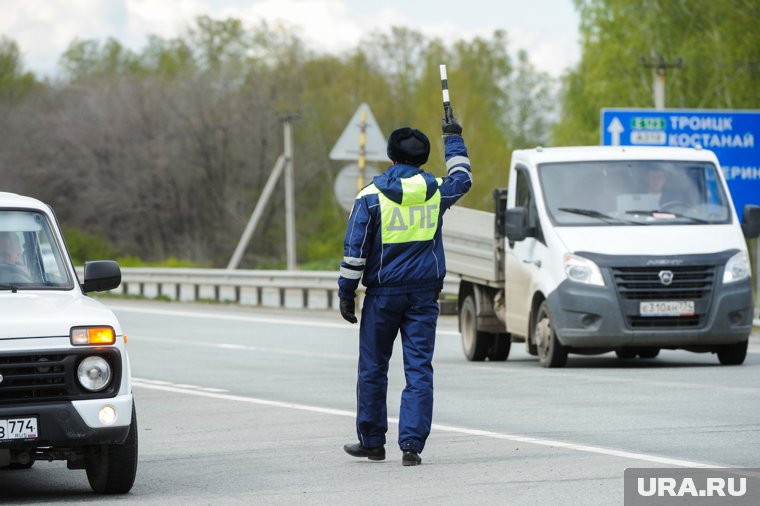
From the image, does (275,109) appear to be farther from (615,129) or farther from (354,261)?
(354,261)

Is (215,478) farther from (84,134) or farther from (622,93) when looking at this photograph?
(84,134)

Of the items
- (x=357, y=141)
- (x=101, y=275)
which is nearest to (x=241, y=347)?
(x=357, y=141)

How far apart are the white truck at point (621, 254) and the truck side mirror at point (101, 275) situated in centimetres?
750

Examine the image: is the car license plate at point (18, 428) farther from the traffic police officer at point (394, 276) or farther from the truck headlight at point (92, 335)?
the traffic police officer at point (394, 276)

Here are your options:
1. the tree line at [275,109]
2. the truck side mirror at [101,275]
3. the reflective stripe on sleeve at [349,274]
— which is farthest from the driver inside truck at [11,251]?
the tree line at [275,109]

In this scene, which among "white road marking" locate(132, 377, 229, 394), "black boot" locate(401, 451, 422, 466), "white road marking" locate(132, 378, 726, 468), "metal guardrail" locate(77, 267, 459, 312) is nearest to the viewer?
"white road marking" locate(132, 378, 726, 468)

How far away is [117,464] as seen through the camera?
8180 mm

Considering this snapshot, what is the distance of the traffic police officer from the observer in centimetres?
930

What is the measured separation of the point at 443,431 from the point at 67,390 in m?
3.62

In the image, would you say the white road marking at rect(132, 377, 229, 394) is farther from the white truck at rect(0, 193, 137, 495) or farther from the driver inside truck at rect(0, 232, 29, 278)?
the white truck at rect(0, 193, 137, 495)

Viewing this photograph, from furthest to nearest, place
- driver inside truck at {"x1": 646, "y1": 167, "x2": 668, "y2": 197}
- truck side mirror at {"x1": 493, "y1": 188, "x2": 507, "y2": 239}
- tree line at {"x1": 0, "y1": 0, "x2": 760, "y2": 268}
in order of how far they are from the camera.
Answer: tree line at {"x1": 0, "y1": 0, "x2": 760, "y2": 268} → truck side mirror at {"x1": 493, "y1": 188, "x2": 507, "y2": 239} → driver inside truck at {"x1": 646, "y1": 167, "x2": 668, "y2": 197}

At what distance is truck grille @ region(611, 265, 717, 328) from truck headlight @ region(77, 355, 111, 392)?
27.8 ft

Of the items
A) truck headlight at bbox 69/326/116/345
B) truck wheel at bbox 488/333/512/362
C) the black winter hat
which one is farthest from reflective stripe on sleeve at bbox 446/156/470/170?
truck wheel at bbox 488/333/512/362

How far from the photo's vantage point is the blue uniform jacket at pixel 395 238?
30.5 ft
